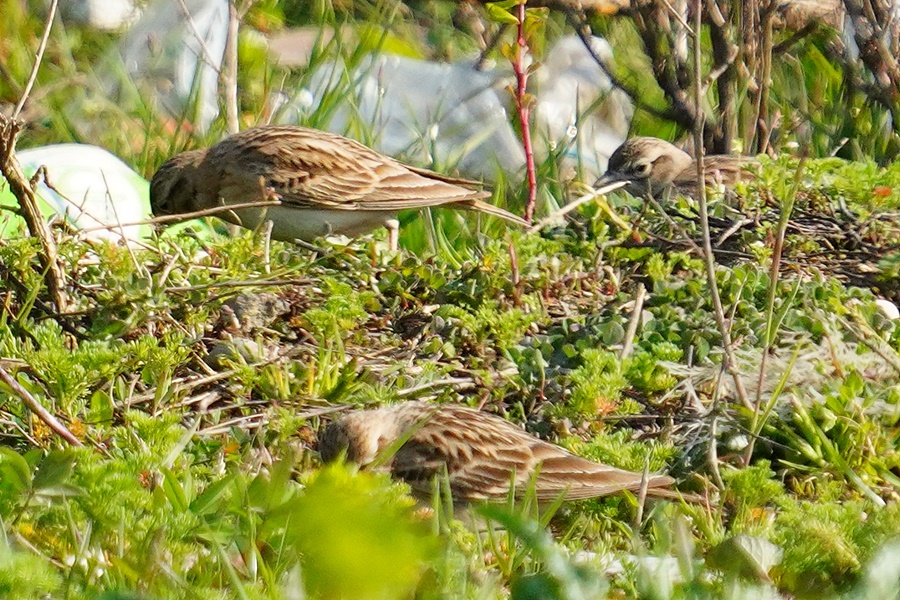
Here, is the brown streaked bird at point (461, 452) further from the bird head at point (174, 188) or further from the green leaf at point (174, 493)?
the bird head at point (174, 188)

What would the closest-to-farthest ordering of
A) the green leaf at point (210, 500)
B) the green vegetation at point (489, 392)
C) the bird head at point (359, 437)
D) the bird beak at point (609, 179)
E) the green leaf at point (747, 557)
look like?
the green leaf at point (747, 557), the green vegetation at point (489, 392), the green leaf at point (210, 500), the bird head at point (359, 437), the bird beak at point (609, 179)

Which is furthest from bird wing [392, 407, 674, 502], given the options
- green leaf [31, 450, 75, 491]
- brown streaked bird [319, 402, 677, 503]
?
green leaf [31, 450, 75, 491]

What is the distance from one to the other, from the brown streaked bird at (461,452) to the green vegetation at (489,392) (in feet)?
0.26

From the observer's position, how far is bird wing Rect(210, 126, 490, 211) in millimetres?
6539

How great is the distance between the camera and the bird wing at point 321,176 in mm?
6539

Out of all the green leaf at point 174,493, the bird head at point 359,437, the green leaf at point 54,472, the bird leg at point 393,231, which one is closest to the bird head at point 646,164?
the bird leg at point 393,231

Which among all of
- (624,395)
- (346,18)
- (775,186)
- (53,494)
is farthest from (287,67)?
(53,494)

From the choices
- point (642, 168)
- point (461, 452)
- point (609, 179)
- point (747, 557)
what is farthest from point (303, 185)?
point (747, 557)

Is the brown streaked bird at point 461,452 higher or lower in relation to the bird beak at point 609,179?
lower

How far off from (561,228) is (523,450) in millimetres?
1863

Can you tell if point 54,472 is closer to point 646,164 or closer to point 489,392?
point 489,392

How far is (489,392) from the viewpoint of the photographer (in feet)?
15.3

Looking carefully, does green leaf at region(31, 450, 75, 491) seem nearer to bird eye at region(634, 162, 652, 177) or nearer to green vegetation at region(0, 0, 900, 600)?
green vegetation at region(0, 0, 900, 600)

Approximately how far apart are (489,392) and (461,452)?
1.88 ft
